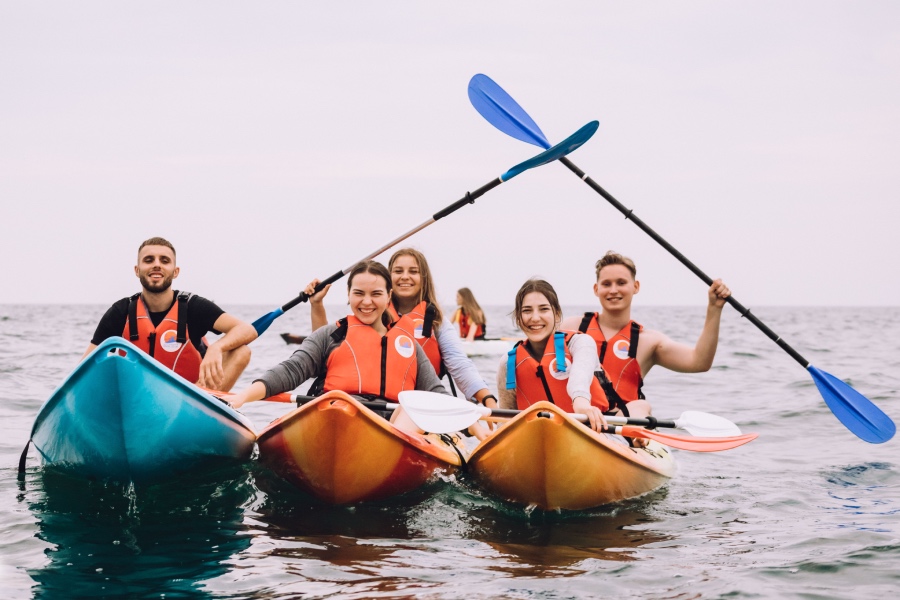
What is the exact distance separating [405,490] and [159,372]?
143cm

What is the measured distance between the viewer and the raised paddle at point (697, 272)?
610 centimetres

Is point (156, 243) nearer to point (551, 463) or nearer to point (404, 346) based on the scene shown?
point (404, 346)

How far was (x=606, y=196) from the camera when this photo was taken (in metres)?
6.50

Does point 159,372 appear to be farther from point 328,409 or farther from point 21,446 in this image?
point 21,446

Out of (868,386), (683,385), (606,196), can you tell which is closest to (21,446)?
(606,196)

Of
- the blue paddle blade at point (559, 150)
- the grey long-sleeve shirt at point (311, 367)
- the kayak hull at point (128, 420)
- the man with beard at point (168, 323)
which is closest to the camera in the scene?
the kayak hull at point (128, 420)

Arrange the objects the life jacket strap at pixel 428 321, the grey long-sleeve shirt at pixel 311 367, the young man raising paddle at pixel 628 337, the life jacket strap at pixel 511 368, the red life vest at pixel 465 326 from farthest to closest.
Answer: the red life vest at pixel 465 326 → the life jacket strap at pixel 428 321 → the young man raising paddle at pixel 628 337 → the life jacket strap at pixel 511 368 → the grey long-sleeve shirt at pixel 311 367

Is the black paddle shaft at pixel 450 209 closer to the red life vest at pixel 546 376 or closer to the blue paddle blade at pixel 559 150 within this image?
the blue paddle blade at pixel 559 150

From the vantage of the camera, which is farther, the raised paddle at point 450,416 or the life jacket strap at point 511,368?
the life jacket strap at point 511,368

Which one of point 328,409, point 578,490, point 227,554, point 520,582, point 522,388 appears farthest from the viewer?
point 522,388

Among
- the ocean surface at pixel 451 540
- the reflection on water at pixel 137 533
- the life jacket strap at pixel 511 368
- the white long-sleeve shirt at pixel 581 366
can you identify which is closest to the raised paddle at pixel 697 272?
the ocean surface at pixel 451 540

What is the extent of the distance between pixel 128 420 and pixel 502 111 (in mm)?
4037

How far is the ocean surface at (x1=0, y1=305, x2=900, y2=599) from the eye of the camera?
327 cm

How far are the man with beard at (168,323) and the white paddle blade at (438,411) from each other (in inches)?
58.7
